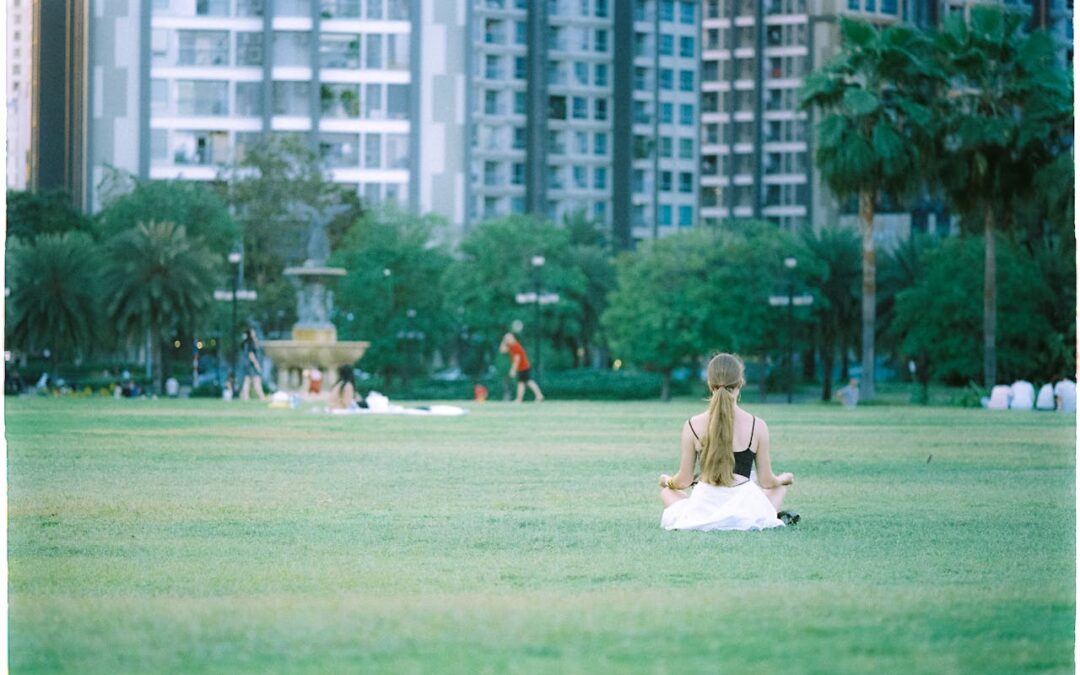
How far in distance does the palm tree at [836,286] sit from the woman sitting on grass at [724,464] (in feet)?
164

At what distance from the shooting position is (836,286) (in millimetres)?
61812

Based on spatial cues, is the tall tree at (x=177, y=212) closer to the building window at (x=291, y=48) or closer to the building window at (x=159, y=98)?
the building window at (x=159, y=98)

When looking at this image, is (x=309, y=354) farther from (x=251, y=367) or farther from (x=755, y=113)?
(x=755, y=113)

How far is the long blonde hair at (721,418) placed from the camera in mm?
10070

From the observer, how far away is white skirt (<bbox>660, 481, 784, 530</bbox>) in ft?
33.5

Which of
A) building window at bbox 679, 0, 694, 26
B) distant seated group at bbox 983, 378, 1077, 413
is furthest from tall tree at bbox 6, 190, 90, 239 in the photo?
building window at bbox 679, 0, 694, 26

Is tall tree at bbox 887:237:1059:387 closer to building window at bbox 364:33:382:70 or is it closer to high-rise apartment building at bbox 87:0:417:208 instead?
high-rise apartment building at bbox 87:0:417:208

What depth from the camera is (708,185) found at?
112250mm

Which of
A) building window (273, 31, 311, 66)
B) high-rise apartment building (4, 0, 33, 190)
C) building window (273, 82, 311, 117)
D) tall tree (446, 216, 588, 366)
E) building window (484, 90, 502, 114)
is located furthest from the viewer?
building window (484, 90, 502, 114)

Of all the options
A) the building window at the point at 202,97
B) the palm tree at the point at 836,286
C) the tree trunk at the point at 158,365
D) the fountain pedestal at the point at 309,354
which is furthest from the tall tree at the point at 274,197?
the fountain pedestal at the point at 309,354

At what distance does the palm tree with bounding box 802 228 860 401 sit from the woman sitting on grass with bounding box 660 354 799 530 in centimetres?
5010

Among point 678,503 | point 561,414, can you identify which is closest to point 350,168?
point 561,414

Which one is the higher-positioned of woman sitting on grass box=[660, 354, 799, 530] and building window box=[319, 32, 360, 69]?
building window box=[319, 32, 360, 69]

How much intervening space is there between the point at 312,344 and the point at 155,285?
28.7ft
